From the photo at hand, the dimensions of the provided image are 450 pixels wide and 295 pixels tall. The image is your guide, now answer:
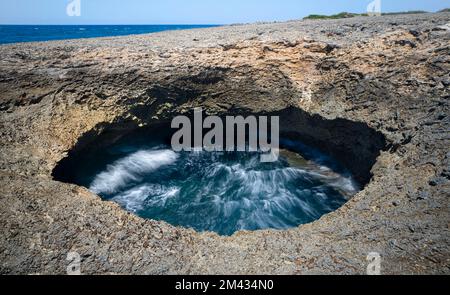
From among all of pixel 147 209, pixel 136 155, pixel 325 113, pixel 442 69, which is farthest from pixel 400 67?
pixel 136 155

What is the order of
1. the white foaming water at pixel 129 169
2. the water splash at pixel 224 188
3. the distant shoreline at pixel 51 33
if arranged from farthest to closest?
the distant shoreline at pixel 51 33 → the white foaming water at pixel 129 169 → the water splash at pixel 224 188

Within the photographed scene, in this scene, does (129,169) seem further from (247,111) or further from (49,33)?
(49,33)

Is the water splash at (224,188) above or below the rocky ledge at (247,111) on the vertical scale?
below

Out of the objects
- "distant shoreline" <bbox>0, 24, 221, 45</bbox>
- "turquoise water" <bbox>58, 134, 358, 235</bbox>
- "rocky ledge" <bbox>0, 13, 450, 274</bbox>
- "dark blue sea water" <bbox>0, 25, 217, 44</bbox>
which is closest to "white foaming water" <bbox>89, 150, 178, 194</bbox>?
"turquoise water" <bbox>58, 134, 358, 235</bbox>

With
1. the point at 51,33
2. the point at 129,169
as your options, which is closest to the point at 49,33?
the point at 51,33

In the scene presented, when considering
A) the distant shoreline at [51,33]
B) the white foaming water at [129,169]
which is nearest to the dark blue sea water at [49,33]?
the distant shoreline at [51,33]

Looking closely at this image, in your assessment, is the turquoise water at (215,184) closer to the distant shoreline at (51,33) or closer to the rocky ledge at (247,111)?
the rocky ledge at (247,111)
